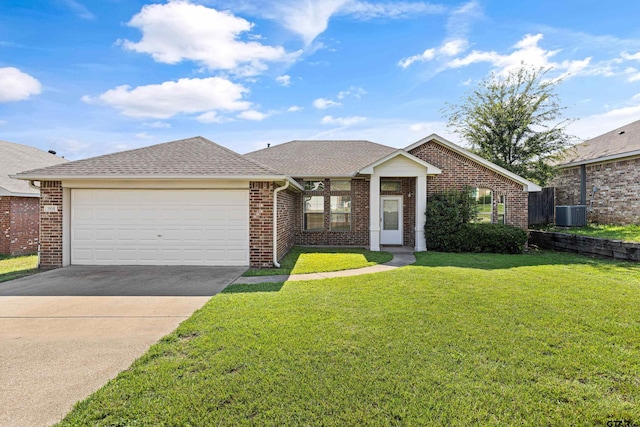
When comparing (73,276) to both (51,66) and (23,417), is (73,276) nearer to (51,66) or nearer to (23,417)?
(23,417)

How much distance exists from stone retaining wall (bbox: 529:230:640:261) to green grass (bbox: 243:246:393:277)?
22.6ft

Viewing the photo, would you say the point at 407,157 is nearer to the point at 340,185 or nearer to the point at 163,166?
the point at 340,185

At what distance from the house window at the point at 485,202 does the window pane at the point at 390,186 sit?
3103 mm

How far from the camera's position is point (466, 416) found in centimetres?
259

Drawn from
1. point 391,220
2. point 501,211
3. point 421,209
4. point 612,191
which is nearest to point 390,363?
point 421,209

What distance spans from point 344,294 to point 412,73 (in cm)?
1015

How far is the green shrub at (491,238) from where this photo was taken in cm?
1164

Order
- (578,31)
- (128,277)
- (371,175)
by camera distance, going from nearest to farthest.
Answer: (128,277) → (578,31) → (371,175)

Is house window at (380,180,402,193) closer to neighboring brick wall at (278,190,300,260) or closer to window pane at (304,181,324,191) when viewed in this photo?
window pane at (304,181,324,191)

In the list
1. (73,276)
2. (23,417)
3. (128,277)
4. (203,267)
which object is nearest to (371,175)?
(203,267)

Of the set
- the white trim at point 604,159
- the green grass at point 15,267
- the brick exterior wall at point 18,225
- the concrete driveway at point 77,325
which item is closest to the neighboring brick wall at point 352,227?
the concrete driveway at point 77,325

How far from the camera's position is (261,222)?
9.02 metres

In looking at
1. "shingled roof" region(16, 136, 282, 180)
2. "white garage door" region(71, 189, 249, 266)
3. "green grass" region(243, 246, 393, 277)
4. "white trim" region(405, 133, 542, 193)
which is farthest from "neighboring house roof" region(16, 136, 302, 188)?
"white trim" region(405, 133, 542, 193)

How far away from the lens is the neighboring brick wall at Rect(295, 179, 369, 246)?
13.7 metres
